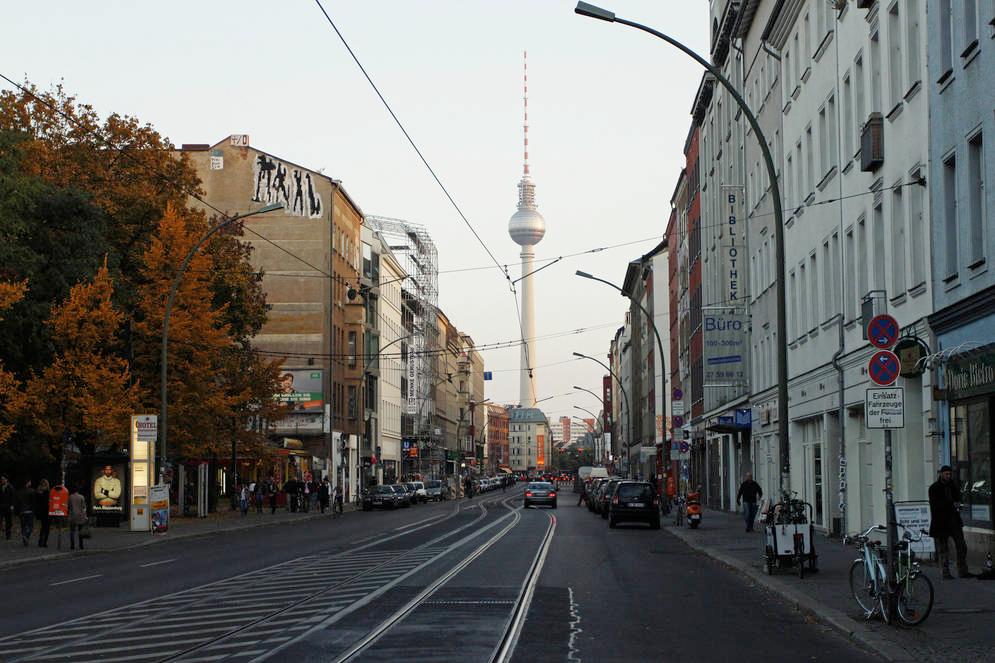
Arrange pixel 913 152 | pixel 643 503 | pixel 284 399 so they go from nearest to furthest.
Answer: pixel 913 152
pixel 643 503
pixel 284 399

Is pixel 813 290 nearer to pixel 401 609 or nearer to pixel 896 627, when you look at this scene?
pixel 401 609

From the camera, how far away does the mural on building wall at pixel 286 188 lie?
270ft

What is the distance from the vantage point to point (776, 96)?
143 ft

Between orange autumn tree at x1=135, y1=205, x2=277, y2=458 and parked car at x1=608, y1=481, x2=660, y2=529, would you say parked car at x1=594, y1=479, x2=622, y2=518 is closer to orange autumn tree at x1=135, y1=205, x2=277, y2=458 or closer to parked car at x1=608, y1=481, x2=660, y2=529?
parked car at x1=608, y1=481, x2=660, y2=529

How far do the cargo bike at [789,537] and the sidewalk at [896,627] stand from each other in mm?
219

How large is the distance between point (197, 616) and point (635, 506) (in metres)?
30.4

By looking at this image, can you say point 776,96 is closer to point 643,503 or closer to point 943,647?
point 643,503

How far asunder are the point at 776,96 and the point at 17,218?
2344 centimetres

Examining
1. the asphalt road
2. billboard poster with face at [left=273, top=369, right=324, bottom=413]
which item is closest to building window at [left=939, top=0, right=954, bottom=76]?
the asphalt road

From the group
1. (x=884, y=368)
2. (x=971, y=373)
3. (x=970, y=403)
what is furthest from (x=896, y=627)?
(x=970, y=403)

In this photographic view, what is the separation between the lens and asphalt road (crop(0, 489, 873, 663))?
13.1 meters

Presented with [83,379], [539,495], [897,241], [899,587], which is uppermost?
[897,241]

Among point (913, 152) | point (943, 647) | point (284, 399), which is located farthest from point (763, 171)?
point (284, 399)

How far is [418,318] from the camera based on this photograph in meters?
132
